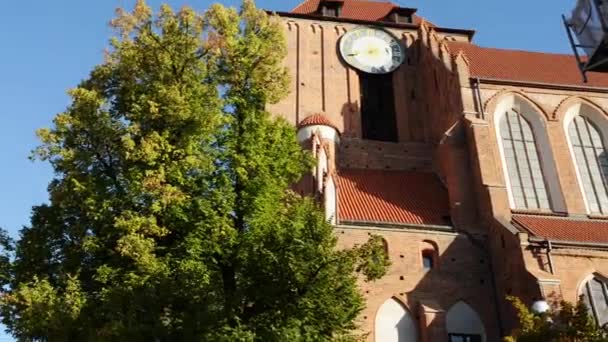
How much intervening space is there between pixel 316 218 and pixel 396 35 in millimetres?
15908

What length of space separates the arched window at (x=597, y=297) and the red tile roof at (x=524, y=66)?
304 inches

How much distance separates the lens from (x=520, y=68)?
888 inches

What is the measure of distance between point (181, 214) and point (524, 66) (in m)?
15.8

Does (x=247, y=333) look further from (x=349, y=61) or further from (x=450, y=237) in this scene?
(x=349, y=61)

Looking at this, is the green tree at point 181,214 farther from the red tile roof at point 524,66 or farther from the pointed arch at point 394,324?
the red tile roof at point 524,66

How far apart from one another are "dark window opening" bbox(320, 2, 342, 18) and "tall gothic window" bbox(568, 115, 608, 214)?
368 inches

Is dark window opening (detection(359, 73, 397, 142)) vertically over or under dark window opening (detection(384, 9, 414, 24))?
under

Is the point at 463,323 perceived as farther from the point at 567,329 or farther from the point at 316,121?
the point at 316,121

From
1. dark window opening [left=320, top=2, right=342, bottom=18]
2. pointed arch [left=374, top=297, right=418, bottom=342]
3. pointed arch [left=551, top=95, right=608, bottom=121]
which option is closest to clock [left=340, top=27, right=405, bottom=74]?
dark window opening [left=320, top=2, right=342, bottom=18]

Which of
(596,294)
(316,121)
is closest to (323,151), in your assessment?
(316,121)

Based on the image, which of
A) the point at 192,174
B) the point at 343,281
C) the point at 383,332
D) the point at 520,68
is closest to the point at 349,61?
the point at 520,68

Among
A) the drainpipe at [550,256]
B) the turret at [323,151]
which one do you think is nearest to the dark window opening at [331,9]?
the turret at [323,151]

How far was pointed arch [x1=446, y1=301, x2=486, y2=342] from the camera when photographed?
615 inches

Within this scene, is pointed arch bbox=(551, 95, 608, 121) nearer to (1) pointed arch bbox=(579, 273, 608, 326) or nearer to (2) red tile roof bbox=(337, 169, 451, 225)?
(2) red tile roof bbox=(337, 169, 451, 225)
